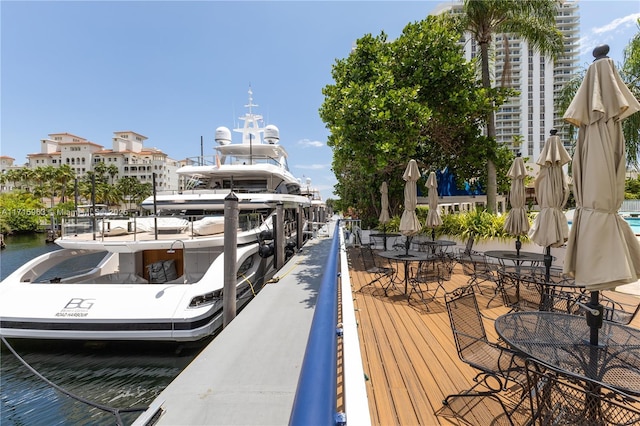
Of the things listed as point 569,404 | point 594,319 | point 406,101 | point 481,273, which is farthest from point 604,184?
point 406,101

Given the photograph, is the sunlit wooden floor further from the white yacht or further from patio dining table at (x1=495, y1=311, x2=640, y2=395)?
the white yacht

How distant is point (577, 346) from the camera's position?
2.46m

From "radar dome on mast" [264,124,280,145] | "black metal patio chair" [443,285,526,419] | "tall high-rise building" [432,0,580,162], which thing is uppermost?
"tall high-rise building" [432,0,580,162]

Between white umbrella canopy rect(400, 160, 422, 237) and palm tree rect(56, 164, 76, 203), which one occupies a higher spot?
palm tree rect(56, 164, 76, 203)

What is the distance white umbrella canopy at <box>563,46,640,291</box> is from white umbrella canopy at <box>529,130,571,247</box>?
8.66 feet

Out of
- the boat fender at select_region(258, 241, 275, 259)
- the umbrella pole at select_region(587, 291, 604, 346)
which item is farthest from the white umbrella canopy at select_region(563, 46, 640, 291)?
the boat fender at select_region(258, 241, 275, 259)

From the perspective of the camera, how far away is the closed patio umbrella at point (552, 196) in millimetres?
4926

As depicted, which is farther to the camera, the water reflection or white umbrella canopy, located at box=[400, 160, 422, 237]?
white umbrella canopy, located at box=[400, 160, 422, 237]

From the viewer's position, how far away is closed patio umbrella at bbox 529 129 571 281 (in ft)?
16.2

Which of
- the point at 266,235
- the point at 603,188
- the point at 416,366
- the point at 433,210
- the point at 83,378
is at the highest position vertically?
the point at 603,188

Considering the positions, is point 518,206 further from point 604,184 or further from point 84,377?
point 84,377

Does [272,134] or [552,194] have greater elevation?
[272,134]

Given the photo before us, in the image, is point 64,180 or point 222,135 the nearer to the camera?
point 222,135

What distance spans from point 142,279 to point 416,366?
358 inches
